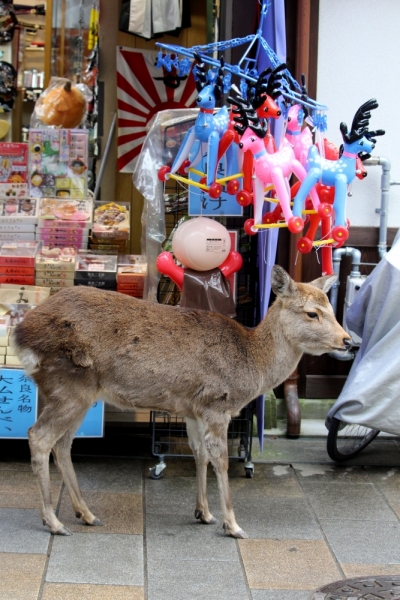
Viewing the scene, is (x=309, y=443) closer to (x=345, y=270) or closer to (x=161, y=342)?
(x=345, y=270)

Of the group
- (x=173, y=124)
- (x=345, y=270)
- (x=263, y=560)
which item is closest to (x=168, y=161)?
(x=173, y=124)

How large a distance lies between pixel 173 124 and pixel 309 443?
9.36 feet

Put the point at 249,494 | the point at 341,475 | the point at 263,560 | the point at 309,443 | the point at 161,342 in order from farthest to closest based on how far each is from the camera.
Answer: the point at 309,443 < the point at 341,475 < the point at 249,494 < the point at 161,342 < the point at 263,560

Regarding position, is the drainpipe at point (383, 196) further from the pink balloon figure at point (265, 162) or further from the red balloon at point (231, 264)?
the pink balloon figure at point (265, 162)

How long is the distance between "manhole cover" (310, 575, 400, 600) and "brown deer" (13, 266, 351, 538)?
34.6 inches

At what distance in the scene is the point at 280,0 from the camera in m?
5.68

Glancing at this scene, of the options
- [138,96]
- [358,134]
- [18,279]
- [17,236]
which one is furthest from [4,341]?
[138,96]

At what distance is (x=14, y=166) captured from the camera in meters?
7.34

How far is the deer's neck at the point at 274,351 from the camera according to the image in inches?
220

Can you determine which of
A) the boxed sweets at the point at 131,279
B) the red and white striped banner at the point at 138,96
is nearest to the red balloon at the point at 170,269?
the boxed sweets at the point at 131,279

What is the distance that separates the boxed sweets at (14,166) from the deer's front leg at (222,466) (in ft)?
9.70

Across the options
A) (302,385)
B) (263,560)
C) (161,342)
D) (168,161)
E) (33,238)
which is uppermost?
(168,161)

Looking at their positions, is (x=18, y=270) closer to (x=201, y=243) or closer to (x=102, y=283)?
(x=102, y=283)

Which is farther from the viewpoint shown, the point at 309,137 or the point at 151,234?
the point at 151,234
